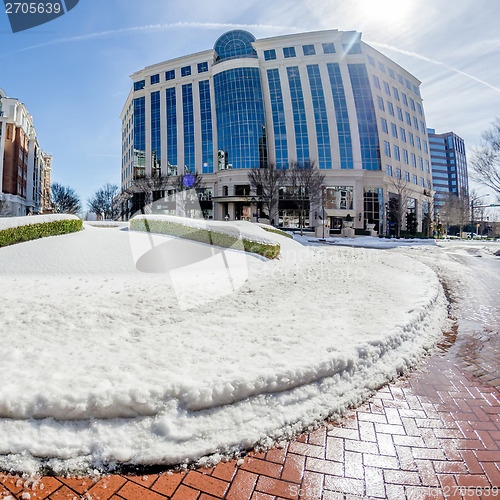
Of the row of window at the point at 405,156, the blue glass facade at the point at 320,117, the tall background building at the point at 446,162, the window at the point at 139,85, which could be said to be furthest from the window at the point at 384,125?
the tall background building at the point at 446,162

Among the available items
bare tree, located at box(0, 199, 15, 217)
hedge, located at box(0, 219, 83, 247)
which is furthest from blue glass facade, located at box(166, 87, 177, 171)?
hedge, located at box(0, 219, 83, 247)

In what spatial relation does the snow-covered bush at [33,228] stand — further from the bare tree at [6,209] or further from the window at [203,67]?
the window at [203,67]

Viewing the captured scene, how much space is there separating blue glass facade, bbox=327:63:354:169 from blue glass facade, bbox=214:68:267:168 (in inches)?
429

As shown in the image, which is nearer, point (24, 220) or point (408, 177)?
point (24, 220)

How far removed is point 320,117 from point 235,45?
1920cm

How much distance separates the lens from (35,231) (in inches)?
373

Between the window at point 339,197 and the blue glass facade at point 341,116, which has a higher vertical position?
the blue glass facade at point 341,116

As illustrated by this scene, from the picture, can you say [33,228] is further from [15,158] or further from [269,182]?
[15,158]

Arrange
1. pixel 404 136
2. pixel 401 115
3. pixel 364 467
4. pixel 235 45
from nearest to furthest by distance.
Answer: pixel 364 467
pixel 235 45
pixel 404 136
pixel 401 115

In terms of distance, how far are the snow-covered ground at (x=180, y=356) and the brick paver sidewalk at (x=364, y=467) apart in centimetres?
14

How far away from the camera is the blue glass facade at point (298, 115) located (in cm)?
4147

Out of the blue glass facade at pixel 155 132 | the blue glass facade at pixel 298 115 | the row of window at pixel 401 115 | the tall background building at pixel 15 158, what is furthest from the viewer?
the blue glass facade at pixel 155 132

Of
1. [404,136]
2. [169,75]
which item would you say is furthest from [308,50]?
[169,75]

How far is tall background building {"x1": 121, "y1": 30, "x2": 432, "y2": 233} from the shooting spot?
41.2m
